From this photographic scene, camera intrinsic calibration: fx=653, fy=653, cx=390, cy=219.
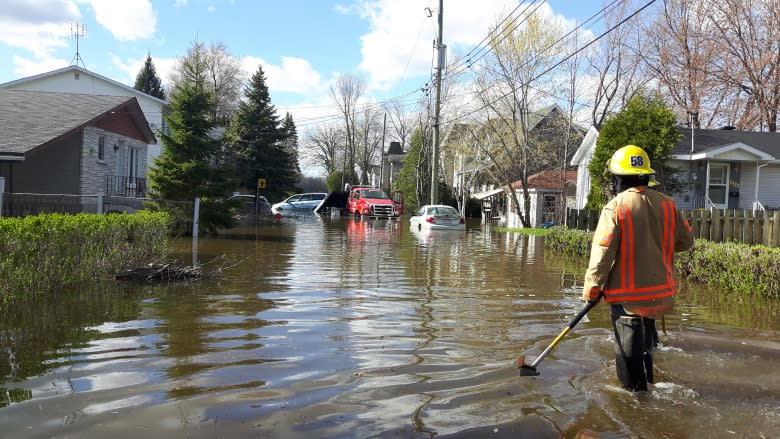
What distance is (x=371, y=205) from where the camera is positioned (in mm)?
40656

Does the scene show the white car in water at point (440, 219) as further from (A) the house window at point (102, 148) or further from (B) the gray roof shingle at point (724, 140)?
(A) the house window at point (102, 148)

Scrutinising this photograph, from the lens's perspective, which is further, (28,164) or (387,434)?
(28,164)

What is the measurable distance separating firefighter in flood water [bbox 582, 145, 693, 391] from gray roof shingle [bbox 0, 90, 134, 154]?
52.3 ft

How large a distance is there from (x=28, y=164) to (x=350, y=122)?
60578 millimetres

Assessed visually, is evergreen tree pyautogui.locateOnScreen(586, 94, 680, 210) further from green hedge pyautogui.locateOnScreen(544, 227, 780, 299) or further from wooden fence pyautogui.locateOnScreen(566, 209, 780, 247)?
green hedge pyautogui.locateOnScreen(544, 227, 780, 299)

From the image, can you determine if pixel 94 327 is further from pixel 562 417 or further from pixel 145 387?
pixel 562 417

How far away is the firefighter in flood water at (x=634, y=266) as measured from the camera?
4.97 metres

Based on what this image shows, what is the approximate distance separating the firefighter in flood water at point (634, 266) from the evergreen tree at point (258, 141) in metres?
44.4

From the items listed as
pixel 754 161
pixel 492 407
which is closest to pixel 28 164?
pixel 492 407

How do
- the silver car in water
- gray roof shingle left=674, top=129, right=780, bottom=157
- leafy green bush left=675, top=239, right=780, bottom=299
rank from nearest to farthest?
leafy green bush left=675, top=239, right=780, bottom=299 → gray roof shingle left=674, top=129, right=780, bottom=157 → the silver car in water

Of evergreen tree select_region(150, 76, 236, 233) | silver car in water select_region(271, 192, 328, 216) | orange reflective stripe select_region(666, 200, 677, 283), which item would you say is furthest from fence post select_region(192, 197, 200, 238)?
silver car in water select_region(271, 192, 328, 216)

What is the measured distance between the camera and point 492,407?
189 inches

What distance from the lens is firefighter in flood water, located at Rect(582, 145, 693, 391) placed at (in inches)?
196

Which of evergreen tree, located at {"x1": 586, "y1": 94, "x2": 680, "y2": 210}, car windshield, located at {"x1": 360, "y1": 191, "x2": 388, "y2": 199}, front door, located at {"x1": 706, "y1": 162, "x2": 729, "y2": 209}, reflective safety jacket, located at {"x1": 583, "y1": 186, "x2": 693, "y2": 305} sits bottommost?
reflective safety jacket, located at {"x1": 583, "y1": 186, "x2": 693, "y2": 305}
